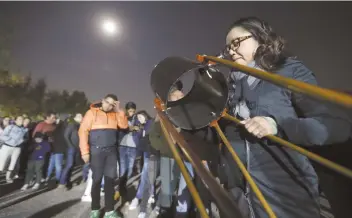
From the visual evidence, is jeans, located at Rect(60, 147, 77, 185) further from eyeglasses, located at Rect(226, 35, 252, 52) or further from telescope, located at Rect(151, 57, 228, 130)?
eyeglasses, located at Rect(226, 35, 252, 52)

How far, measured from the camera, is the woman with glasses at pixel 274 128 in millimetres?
1309

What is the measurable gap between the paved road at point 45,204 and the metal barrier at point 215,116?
10.9 ft

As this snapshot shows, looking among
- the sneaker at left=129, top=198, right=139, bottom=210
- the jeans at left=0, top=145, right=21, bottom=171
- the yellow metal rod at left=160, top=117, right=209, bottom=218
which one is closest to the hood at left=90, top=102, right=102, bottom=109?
the sneaker at left=129, top=198, right=139, bottom=210

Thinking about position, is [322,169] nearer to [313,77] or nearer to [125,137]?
[313,77]

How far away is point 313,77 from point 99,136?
12.3ft

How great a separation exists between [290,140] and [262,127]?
0.70 ft

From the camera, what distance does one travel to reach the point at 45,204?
478 centimetres

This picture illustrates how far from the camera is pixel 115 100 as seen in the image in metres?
4.77

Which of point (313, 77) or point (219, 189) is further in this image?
point (313, 77)

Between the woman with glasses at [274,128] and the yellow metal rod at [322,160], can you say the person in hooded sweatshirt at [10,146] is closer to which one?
the woman with glasses at [274,128]

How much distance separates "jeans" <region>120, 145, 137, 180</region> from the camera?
215 inches

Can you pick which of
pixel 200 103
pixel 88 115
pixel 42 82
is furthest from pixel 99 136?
pixel 42 82

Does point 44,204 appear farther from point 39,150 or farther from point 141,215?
point 39,150

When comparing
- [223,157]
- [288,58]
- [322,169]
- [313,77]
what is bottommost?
[322,169]
